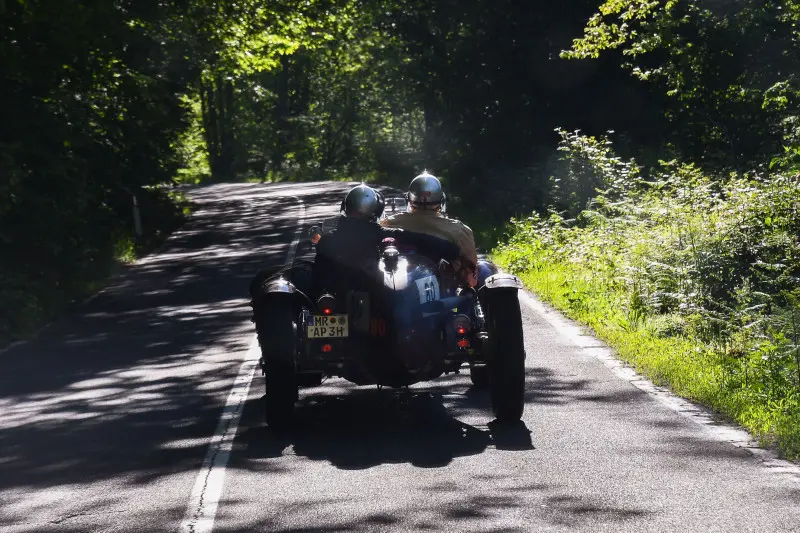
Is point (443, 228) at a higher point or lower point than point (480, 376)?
higher

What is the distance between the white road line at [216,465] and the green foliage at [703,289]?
3.63m

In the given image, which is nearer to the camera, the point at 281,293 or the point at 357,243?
the point at 281,293

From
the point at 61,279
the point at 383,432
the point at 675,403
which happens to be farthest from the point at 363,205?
the point at 61,279

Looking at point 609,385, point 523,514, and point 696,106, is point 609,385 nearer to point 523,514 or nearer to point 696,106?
point 523,514

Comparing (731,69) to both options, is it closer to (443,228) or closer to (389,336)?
(443,228)

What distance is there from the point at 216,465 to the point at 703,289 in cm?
712

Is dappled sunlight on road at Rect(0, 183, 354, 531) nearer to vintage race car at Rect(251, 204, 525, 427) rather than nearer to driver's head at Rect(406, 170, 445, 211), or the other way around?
vintage race car at Rect(251, 204, 525, 427)

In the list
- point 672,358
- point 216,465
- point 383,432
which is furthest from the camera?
point 672,358

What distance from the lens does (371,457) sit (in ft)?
26.0

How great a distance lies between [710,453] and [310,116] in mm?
75596

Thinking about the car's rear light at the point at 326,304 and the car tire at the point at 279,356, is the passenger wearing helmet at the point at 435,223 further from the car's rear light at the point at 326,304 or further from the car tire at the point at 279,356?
the car tire at the point at 279,356

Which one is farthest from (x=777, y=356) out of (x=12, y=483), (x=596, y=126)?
(x=596, y=126)

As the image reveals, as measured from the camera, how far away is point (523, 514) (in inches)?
252

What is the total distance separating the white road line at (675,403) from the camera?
23.9 feet
